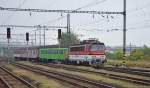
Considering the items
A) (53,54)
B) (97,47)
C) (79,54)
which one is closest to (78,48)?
(79,54)

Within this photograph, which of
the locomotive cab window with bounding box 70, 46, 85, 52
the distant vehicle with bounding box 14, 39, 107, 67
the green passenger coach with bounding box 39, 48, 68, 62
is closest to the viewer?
the distant vehicle with bounding box 14, 39, 107, 67

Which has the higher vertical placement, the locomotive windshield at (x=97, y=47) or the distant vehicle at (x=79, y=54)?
the locomotive windshield at (x=97, y=47)

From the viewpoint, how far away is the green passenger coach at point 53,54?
57594 mm

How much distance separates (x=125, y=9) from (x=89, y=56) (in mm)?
7389

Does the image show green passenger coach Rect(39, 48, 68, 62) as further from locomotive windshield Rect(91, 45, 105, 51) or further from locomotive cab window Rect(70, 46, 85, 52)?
locomotive windshield Rect(91, 45, 105, 51)

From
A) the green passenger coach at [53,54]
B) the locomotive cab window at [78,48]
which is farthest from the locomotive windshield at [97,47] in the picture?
the green passenger coach at [53,54]

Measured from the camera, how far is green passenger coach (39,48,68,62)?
5759cm

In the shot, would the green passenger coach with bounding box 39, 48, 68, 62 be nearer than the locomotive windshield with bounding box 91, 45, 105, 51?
No

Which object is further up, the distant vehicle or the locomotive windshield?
the locomotive windshield

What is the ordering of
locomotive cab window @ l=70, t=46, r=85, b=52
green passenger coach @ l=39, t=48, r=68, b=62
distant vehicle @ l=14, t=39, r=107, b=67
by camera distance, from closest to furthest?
1. distant vehicle @ l=14, t=39, r=107, b=67
2. locomotive cab window @ l=70, t=46, r=85, b=52
3. green passenger coach @ l=39, t=48, r=68, b=62

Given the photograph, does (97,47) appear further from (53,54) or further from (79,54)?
(53,54)

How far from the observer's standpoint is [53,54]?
6406 cm

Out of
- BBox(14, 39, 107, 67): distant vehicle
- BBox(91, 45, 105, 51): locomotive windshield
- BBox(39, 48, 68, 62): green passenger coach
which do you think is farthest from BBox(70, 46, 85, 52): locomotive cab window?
BBox(39, 48, 68, 62): green passenger coach

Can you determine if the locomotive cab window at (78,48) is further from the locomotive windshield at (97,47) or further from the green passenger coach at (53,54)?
the green passenger coach at (53,54)
